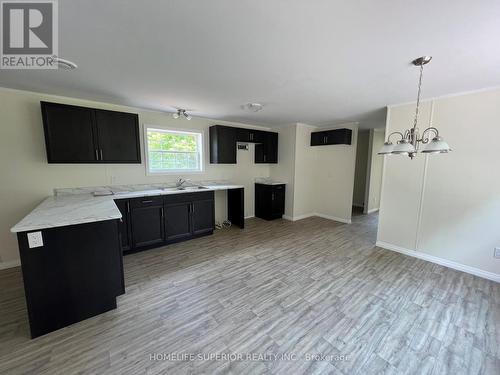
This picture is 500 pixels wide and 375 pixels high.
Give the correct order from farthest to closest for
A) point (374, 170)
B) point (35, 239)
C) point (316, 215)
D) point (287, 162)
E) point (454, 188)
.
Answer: point (374, 170)
point (316, 215)
point (287, 162)
point (454, 188)
point (35, 239)

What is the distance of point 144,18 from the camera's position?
1.33 m

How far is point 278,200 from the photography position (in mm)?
5230

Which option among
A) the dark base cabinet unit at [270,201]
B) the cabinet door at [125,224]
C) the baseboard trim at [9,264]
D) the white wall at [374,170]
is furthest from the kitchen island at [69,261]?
the white wall at [374,170]

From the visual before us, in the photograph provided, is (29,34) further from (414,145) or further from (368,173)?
(368,173)

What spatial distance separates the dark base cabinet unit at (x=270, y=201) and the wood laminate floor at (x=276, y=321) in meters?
2.04

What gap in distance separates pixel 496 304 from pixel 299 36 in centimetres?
336

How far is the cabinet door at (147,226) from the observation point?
3244 millimetres

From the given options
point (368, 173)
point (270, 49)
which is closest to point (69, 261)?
point (270, 49)

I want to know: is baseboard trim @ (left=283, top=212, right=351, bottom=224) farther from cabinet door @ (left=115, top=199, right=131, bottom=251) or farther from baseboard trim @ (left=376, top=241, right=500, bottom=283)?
cabinet door @ (left=115, top=199, right=131, bottom=251)

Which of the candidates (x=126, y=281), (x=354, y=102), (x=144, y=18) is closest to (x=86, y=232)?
(x=126, y=281)

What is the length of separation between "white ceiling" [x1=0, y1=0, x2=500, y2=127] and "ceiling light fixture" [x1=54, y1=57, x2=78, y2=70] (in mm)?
62

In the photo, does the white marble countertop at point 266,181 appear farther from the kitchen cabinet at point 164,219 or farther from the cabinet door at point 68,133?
the cabinet door at point 68,133

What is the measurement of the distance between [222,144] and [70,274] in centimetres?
323

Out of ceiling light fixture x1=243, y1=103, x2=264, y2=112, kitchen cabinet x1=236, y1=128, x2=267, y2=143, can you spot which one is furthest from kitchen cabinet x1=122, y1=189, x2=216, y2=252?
ceiling light fixture x1=243, y1=103, x2=264, y2=112
